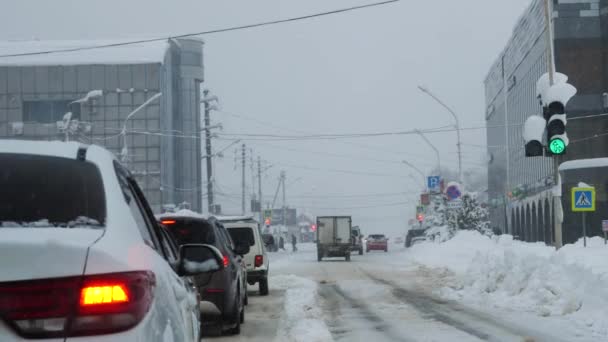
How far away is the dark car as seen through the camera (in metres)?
14.8

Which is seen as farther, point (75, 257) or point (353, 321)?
point (353, 321)

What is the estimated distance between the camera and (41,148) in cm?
→ 486

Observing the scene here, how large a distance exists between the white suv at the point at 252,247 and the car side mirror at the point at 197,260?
58.1ft

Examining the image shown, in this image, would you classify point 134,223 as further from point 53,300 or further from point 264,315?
point 264,315

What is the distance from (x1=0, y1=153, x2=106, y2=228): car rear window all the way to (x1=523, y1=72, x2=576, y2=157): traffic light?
674 inches

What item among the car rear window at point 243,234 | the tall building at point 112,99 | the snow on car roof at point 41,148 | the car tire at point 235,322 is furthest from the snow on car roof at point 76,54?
the snow on car roof at point 41,148

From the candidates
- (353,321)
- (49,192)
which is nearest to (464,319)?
(353,321)

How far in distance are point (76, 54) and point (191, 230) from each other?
70518 mm

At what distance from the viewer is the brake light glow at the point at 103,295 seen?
356 centimetres

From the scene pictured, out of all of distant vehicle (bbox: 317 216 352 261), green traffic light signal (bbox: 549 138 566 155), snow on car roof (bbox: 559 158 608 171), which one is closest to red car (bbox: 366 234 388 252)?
snow on car roof (bbox: 559 158 608 171)

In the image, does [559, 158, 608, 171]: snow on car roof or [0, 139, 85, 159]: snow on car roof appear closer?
[0, 139, 85, 159]: snow on car roof

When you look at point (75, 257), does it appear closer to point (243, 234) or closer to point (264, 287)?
point (264, 287)

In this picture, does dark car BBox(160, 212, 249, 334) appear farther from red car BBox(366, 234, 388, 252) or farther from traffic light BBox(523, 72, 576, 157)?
red car BBox(366, 234, 388, 252)

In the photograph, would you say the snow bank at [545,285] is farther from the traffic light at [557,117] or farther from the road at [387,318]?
the traffic light at [557,117]
